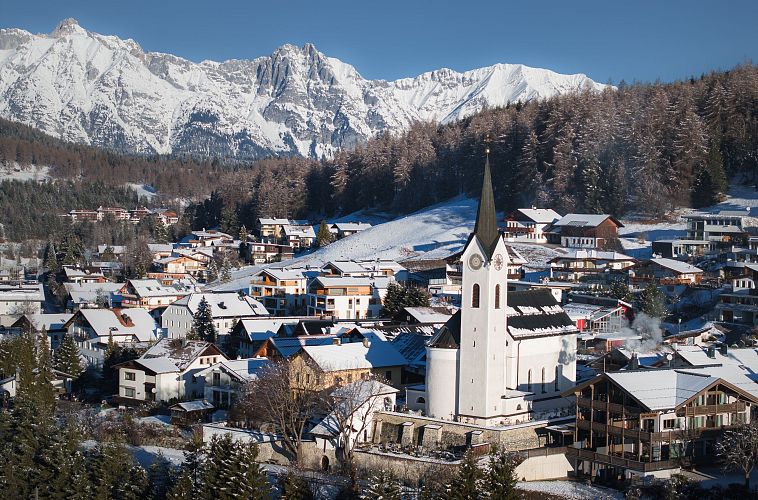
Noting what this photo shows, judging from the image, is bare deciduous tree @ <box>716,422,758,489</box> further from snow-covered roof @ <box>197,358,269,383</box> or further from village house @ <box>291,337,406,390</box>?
snow-covered roof @ <box>197,358,269,383</box>

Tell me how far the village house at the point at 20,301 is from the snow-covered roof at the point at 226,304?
18.7m

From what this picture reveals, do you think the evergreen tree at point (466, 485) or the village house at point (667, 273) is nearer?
the evergreen tree at point (466, 485)

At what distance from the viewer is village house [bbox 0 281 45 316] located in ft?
250

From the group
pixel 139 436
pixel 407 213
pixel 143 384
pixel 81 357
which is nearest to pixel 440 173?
pixel 407 213

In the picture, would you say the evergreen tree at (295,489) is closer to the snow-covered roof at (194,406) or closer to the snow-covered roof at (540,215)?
the snow-covered roof at (194,406)

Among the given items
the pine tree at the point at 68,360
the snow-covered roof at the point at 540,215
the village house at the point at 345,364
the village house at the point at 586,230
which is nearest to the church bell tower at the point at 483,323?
the village house at the point at 345,364

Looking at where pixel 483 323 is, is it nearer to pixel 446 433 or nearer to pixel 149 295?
pixel 446 433

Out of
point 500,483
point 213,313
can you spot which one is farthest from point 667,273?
point 500,483

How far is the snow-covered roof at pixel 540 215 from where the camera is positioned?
80.6 m

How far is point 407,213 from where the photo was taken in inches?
4227

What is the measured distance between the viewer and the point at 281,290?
237 ft

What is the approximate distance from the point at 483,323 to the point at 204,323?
25983mm

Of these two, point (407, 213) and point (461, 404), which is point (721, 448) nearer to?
point (461, 404)

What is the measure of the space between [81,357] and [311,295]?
15881mm
